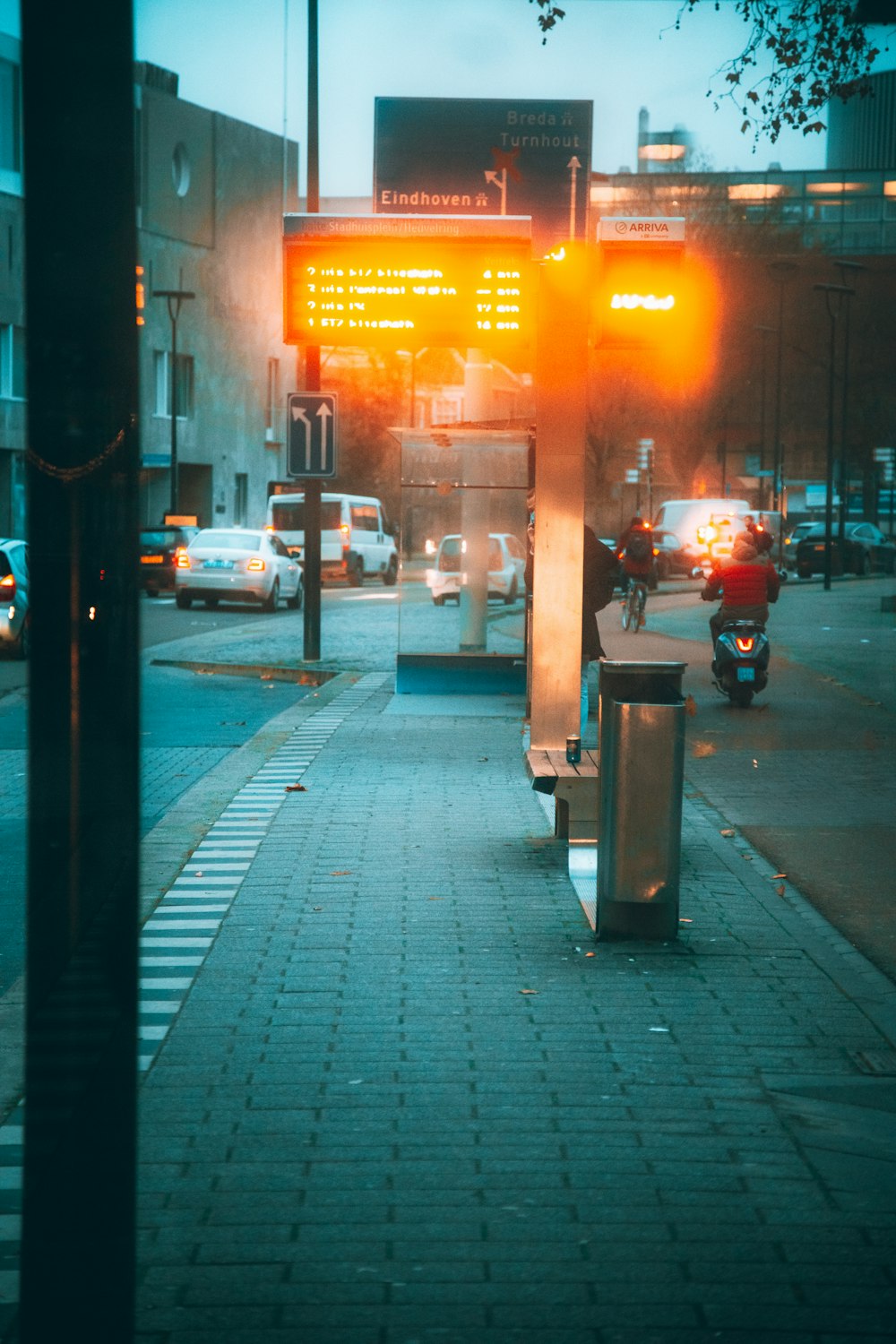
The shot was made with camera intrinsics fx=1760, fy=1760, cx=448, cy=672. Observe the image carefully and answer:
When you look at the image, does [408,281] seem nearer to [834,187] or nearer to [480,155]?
[480,155]

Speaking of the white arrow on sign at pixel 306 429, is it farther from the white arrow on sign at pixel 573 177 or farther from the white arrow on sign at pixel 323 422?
the white arrow on sign at pixel 573 177

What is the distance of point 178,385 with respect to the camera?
201 ft

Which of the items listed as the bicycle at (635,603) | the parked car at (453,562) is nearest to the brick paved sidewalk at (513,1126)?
the parked car at (453,562)

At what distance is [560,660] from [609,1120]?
17.6ft

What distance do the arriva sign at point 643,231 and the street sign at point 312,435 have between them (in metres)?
9.54

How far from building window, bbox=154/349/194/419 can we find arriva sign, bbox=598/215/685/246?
167 feet

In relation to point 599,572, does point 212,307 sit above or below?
above

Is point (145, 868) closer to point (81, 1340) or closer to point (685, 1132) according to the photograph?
point (685, 1132)

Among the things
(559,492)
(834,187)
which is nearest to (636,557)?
(559,492)

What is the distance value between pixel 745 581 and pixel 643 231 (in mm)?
8466

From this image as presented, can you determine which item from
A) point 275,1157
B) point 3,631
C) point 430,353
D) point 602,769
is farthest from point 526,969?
point 430,353

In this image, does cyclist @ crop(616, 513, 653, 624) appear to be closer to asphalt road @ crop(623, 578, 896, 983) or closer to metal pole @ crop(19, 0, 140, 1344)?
asphalt road @ crop(623, 578, 896, 983)

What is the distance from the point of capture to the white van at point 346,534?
46.3 meters

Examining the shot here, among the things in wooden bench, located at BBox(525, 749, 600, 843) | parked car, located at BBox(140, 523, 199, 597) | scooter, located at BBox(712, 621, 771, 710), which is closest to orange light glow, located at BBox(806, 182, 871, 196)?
parked car, located at BBox(140, 523, 199, 597)
